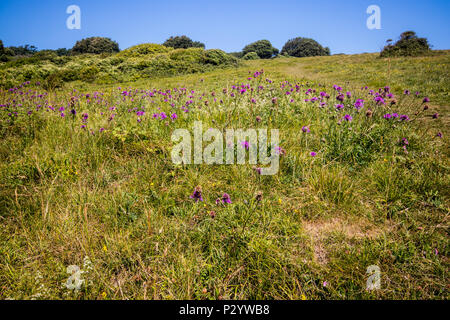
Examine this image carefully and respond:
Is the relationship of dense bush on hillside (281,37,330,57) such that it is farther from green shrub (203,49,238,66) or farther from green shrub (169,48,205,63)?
green shrub (169,48,205,63)

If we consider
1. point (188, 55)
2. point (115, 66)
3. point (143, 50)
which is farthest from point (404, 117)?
point (143, 50)

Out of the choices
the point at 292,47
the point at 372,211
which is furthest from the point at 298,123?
the point at 292,47

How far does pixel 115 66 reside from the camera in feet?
62.6

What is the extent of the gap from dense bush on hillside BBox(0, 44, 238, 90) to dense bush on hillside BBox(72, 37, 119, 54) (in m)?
19.9

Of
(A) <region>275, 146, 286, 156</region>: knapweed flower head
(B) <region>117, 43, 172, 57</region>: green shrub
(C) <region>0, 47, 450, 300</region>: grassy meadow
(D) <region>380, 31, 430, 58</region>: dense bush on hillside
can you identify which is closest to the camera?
(C) <region>0, 47, 450, 300</region>: grassy meadow

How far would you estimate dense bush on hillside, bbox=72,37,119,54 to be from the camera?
1581 inches

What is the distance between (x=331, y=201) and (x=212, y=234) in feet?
3.98

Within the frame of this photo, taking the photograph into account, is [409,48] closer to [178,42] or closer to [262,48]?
[262,48]

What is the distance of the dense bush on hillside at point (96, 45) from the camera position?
4016cm

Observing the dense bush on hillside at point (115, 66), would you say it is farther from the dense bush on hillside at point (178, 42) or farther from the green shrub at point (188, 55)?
the dense bush on hillside at point (178, 42)

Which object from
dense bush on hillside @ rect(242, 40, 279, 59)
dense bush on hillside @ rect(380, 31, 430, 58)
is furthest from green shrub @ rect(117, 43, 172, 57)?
dense bush on hillside @ rect(242, 40, 279, 59)

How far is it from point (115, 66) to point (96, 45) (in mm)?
29260

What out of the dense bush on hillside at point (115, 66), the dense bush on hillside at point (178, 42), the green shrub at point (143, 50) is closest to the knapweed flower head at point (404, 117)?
the dense bush on hillside at point (115, 66)

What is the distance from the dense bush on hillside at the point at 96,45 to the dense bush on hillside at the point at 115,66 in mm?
19902
